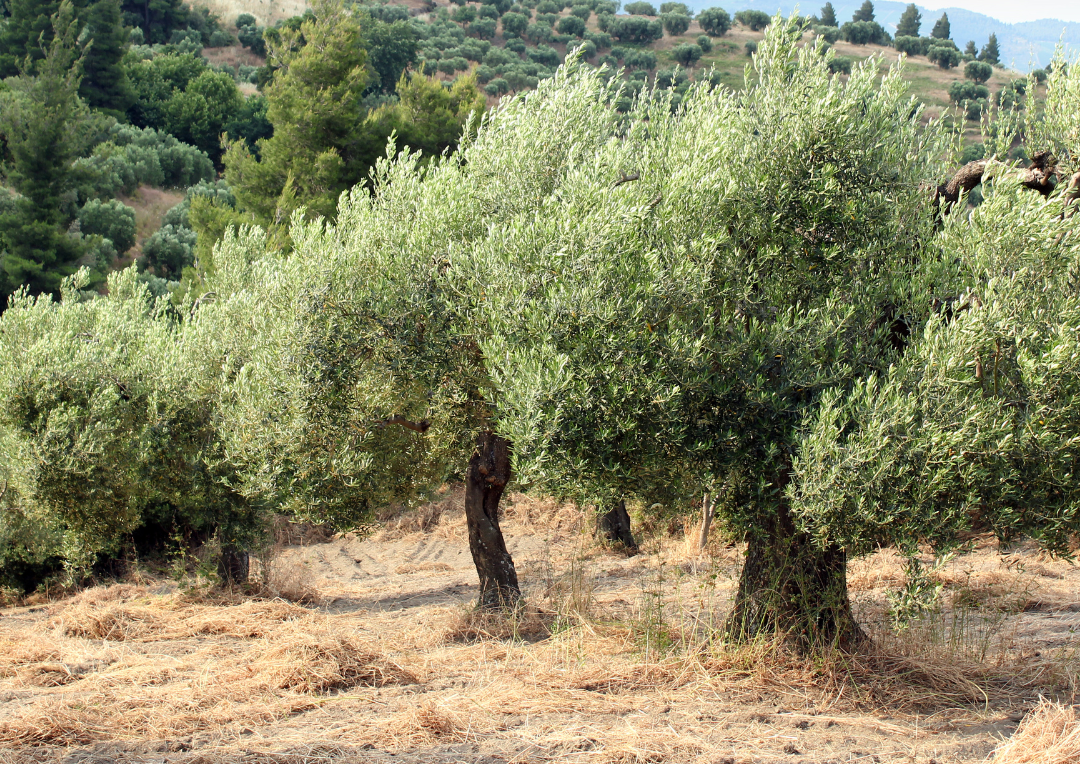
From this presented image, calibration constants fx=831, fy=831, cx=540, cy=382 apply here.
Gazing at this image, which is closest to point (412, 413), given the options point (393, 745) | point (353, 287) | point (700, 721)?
point (353, 287)

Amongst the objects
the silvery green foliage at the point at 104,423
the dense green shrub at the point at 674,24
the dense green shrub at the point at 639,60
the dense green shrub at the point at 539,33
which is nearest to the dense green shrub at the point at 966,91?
the dense green shrub at the point at 639,60

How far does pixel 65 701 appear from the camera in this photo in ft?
27.2

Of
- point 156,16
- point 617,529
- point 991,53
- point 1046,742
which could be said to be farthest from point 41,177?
point 991,53

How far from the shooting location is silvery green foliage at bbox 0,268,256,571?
1222cm

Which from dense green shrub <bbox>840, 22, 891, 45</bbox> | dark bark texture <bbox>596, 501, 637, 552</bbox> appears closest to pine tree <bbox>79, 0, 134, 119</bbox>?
dark bark texture <bbox>596, 501, 637, 552</bbox>

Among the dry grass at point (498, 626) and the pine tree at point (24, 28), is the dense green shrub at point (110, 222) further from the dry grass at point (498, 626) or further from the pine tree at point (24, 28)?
the dry grass at point (498, 626)

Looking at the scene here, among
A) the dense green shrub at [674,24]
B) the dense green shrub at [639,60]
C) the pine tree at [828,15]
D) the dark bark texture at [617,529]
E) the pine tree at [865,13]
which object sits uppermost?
the pine tree at [865,13]

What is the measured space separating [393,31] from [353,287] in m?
63.2

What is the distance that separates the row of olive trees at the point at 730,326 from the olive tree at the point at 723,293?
3 centimetres

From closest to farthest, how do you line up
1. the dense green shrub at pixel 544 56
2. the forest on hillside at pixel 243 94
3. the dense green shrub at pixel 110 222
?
1. the forest on hillside at pixel 243 94
2. the dense green shrub at pixel 110 222
3. the dense green shrub at pixel 544 56

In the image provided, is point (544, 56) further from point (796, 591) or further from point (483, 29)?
point (796, 591)

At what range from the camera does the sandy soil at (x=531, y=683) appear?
7.29m

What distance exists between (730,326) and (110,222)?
135 feet

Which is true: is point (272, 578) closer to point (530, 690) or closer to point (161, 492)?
point (161, 492)
